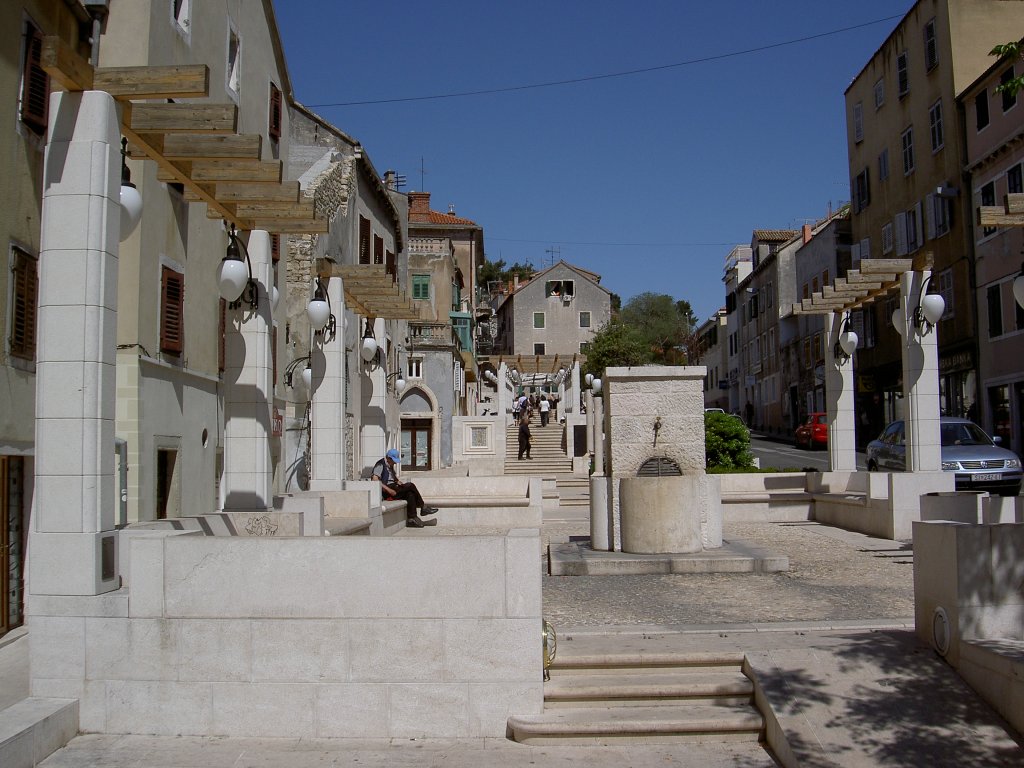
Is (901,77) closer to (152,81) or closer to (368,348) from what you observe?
(368,348)

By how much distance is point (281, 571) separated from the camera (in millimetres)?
6406

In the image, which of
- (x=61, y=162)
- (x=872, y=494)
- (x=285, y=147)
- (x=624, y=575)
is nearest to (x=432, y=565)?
(x=61, y=162)

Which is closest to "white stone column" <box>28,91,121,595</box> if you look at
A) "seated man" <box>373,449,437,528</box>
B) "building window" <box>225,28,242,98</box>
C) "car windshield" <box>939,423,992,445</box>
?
"seated man" <box>373,449,437,528</box>

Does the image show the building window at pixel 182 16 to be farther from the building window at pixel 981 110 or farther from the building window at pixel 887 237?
the building window at pixel 887 237

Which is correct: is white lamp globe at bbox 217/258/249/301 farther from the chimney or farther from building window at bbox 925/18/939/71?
the chimney

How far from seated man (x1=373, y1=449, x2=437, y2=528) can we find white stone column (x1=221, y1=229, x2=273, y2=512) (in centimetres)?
Result: 622

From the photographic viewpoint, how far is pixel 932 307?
1389cm

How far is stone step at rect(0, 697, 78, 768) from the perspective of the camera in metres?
5.54

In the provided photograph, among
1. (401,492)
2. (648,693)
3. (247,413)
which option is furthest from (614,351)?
(648,693)

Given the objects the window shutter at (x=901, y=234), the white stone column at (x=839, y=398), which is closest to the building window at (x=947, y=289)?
the window shutter at (x=901, y=234)

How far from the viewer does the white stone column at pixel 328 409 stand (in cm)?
1447

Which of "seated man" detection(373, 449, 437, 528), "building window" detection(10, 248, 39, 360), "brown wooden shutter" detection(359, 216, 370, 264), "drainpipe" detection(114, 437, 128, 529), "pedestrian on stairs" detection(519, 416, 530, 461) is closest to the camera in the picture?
"building window" detection(10, 248, 39, 360)

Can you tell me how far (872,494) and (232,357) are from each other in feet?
31.3

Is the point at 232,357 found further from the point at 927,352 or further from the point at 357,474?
the point at 927,352
